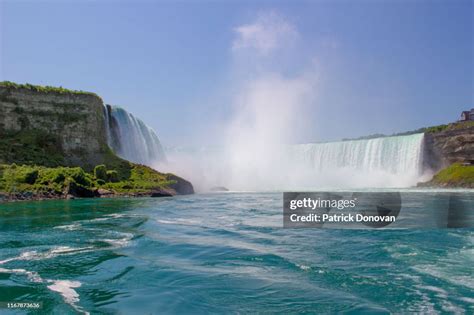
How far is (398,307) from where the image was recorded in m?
5.98

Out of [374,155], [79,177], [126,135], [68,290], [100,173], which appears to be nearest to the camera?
[68,290]

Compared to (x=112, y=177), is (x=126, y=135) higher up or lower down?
higher up

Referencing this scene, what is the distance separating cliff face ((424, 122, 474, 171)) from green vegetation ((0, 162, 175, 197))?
4021 cm

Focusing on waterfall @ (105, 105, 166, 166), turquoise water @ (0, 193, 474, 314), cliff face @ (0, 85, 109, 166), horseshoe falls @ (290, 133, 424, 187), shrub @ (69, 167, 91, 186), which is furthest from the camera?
horseshoe falls @ (290, 133, 424, 187)

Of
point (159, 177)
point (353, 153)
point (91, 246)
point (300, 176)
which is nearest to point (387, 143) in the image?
point (353, 153)

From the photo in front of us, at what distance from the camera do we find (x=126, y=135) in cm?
5675

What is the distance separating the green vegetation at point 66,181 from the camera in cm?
3697

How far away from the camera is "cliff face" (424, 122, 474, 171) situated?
58.1 m

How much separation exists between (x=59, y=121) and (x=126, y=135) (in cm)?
990

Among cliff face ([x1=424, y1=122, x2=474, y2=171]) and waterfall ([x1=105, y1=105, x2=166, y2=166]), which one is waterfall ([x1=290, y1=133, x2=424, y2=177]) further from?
waterfall ([x1=105, y1=105, x2=166, y2=166])

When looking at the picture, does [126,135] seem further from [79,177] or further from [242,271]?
[242,271]

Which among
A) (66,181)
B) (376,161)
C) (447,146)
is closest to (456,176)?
(447,146)

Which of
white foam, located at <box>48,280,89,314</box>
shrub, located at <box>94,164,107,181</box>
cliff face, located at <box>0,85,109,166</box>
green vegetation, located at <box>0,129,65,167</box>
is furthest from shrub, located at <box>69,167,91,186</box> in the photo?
white foam, located at <box>48,280,89,314</box>

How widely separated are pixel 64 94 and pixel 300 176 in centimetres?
3915
